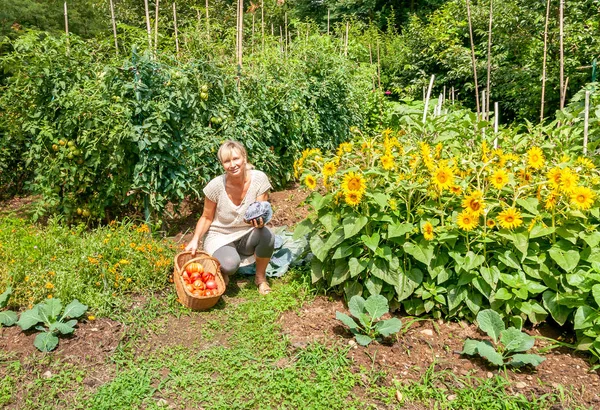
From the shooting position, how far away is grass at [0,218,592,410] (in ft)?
7.29

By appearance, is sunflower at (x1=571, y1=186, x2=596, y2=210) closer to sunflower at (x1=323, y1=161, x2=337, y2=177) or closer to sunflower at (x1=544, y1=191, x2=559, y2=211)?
sunflower at (x1=544, y1=191, x2=559, y2=211)

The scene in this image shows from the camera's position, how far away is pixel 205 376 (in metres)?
2.40

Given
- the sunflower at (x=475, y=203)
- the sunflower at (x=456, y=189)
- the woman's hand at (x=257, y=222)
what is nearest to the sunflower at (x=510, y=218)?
the sunflower at (x=475, y=203)

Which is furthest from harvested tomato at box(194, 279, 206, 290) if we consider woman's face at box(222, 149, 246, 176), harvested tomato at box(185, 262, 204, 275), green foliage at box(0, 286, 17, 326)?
green foliage at box(0, 286, 17, 326)

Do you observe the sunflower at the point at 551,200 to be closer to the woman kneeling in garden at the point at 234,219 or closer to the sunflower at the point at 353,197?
the sunflower at the point at 353,197

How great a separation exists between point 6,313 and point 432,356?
2449mm

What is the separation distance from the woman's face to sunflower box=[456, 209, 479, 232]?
1501 mm

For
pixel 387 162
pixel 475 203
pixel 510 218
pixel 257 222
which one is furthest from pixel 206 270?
pixel 510 218

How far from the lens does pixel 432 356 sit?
2.53 metres

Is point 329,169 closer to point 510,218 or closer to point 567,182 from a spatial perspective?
point 510,218

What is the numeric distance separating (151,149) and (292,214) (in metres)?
1.59

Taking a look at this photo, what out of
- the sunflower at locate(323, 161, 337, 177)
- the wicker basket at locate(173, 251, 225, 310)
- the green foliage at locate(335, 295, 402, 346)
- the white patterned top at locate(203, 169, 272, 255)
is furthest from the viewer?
the white patterned top at locate(203, 169, 272, 255)

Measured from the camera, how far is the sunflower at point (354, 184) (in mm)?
2658

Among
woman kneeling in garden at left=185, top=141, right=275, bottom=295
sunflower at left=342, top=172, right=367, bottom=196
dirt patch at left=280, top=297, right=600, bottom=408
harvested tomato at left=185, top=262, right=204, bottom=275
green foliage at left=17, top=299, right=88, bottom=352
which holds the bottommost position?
dirt patch at left=280, top=297, right=600, bottom=408
